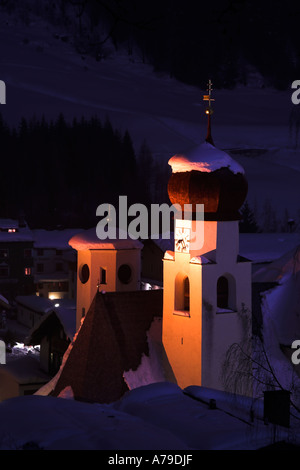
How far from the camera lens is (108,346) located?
25.1 m

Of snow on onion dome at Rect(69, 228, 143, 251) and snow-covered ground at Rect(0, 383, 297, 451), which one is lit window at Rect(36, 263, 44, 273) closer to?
snow on onion dome at Rect(69, 228, 143, 251)

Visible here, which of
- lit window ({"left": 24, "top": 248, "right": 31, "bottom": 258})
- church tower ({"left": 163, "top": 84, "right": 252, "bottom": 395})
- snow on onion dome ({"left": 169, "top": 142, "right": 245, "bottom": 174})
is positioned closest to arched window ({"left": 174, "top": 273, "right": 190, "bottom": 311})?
church tower ({"left": 163, "top": 84, "right": 252, "bottom": 395})

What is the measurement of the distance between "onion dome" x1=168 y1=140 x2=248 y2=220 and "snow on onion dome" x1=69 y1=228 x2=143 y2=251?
1074 centimetres

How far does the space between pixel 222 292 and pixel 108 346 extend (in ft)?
12.9

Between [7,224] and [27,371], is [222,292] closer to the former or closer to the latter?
[27,371]

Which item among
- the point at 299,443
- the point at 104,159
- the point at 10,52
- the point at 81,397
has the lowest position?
the point at 81,397

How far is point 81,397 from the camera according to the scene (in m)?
23.8

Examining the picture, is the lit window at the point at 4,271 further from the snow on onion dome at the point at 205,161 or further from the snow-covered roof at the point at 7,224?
the snow on onion dome at the point at 205,161

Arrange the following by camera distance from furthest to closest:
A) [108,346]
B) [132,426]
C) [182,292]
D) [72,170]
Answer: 1. [72,170]
2. [182,292]
3. [108,346]
4. [132,426]

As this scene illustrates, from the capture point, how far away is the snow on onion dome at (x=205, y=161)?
993 inches

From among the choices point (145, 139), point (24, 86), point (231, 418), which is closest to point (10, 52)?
point (24, 86)

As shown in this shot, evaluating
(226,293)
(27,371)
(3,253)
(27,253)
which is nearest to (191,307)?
(226,293)
